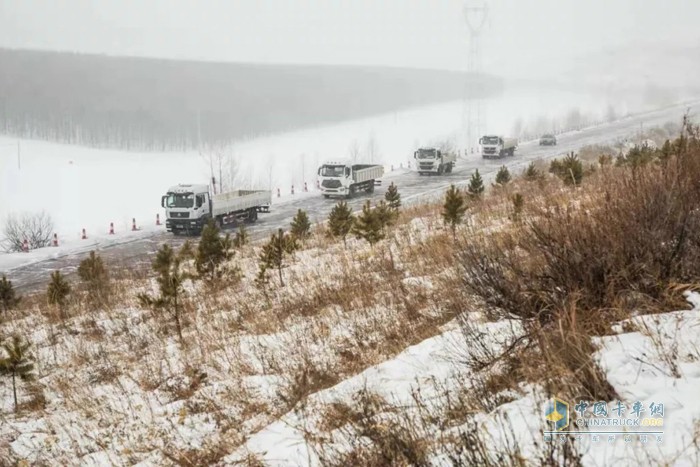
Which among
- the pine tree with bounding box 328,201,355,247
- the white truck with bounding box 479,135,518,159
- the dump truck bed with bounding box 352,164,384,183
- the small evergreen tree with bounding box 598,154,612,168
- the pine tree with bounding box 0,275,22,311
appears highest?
the white truck with bounding box 479,135,518,159

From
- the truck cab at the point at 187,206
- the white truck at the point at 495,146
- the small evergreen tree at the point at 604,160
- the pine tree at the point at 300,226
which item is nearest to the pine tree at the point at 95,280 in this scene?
the pine tree at the point at 300,226

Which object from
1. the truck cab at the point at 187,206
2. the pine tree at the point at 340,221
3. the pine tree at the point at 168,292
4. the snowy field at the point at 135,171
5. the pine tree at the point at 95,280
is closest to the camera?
the pine tree at the point at 168,292

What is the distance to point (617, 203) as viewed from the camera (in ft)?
16.4

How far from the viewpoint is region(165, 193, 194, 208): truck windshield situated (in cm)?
2602

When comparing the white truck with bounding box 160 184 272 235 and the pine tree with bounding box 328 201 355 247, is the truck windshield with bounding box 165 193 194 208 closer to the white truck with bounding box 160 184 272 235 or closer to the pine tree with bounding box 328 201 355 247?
the white truck with bounding box 160 184 272 235

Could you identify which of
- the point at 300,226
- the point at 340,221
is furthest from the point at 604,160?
the point at 300,226

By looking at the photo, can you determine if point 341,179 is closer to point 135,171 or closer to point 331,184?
point 331,184

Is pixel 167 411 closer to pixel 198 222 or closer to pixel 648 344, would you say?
pixel 648 344

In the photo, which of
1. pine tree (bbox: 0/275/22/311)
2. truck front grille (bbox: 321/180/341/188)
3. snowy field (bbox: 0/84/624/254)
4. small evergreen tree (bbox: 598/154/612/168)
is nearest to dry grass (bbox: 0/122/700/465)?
pine tree (bbox: 0/275/22/311)

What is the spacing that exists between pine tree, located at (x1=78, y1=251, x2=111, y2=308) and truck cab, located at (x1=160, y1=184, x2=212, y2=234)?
35.0 ft

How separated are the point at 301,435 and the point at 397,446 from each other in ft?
3.77

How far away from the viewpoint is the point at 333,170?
114 feet

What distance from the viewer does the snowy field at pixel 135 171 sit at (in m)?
77.1

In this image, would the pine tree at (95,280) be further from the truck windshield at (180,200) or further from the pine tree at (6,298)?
the truck windshield at (180,200)
